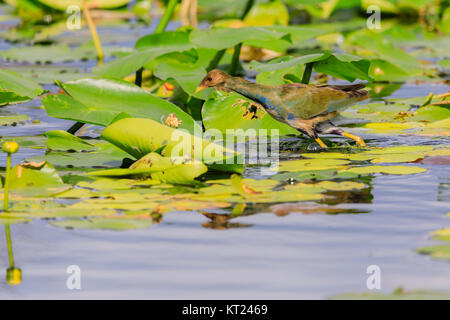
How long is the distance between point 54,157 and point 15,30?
6901 mm

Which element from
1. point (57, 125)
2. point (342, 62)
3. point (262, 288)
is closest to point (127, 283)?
point (262, 288)

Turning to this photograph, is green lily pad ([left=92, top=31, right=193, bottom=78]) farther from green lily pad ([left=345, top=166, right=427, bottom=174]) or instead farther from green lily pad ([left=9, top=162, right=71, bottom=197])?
green lily pad ([left=345, top=166, right=427, bottom=174])

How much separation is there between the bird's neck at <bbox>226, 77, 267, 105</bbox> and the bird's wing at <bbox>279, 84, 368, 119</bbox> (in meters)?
0.12

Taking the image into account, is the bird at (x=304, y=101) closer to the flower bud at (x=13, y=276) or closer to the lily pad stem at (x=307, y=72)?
the lily pad stem at (x=307, y=72)

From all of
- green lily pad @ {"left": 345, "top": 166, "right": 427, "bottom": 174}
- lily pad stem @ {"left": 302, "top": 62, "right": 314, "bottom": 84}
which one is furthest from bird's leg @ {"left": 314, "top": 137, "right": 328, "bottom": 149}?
green lily pad @ {"left": 345, "top": 166, "right": 427, "bottom": 174}

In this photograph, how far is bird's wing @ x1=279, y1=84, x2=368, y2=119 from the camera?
4.29 m

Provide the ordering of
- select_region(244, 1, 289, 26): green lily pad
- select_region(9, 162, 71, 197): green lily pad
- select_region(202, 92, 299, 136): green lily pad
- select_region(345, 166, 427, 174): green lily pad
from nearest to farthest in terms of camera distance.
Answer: select_region(9, 162, 71, 197): green lily pad
select_region(345, 166, 427, 174): green lily pad
select_region(202, 92, 299, 136): green lily pad
select_region(244, 1, 289, 26): green lily pad

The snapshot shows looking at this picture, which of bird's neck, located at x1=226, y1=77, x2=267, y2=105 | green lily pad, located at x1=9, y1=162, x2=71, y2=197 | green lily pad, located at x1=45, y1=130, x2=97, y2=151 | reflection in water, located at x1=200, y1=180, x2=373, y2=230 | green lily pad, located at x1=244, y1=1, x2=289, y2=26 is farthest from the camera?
green lily pad, located at x1=244, y1=1, x2=289, y2=26

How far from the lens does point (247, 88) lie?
4395 millimetres

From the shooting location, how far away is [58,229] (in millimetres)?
2904

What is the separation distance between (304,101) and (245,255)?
5.89 ft

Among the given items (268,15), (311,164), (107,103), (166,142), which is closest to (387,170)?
(311,164)

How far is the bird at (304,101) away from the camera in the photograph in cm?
429

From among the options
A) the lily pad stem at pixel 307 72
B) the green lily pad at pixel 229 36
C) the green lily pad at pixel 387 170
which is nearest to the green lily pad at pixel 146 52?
the green lily pad at pixel 229 36
